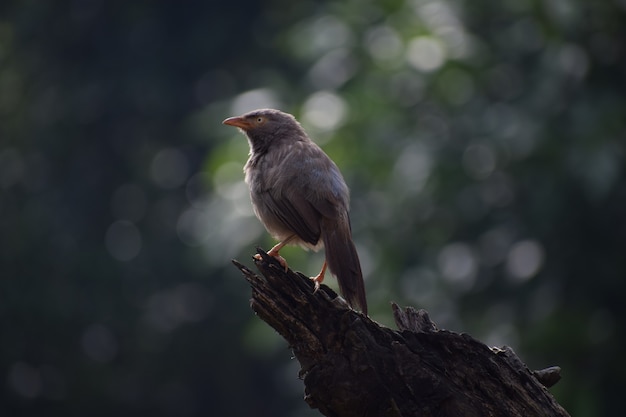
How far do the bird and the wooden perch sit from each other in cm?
92

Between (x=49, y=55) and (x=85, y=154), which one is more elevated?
(x=49, y=55)

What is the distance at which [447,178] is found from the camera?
1127 centimetres

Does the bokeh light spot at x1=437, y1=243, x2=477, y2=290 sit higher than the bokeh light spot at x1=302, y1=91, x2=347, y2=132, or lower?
lower

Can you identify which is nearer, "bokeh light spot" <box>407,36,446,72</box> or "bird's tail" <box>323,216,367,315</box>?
"bird's tail" <box>323,216,367,315</box>

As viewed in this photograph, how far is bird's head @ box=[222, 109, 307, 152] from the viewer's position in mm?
8023

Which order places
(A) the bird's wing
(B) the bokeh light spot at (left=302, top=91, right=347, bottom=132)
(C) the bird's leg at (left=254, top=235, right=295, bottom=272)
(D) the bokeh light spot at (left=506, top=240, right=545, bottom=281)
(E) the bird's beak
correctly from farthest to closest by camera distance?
(D) the bokeh light spot at (left=506, top=240, right=545, bottom=281), (B) the bokeh light spot at (left=302, top=91, right=347, bottom=132), (E) the bird's beak, (A) the bird's wing, (C) the bird's leg at (left=254, top=235, right=295, bottom=272)

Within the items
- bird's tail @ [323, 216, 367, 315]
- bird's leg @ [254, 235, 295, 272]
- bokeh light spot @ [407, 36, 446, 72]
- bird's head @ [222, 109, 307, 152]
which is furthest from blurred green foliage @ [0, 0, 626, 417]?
bird's tail @ [323, 216, 367, 315]

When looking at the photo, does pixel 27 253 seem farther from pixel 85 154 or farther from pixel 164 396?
pixel 164 396

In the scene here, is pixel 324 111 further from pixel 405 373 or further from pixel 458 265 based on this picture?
pixel 405 373

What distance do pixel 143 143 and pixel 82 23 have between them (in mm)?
2712

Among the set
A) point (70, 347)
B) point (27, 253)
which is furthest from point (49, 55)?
point (70, 347)

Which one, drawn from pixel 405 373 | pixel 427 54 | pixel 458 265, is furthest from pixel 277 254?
pixel 458 265

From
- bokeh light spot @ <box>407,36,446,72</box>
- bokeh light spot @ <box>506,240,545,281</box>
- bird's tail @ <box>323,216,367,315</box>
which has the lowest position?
bird's tail @ <box>323,216,367,315</box>

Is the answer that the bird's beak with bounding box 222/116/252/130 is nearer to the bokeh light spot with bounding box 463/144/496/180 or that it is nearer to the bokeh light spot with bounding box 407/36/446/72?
the bokeh light spot with bounding box 407/36/446/72
